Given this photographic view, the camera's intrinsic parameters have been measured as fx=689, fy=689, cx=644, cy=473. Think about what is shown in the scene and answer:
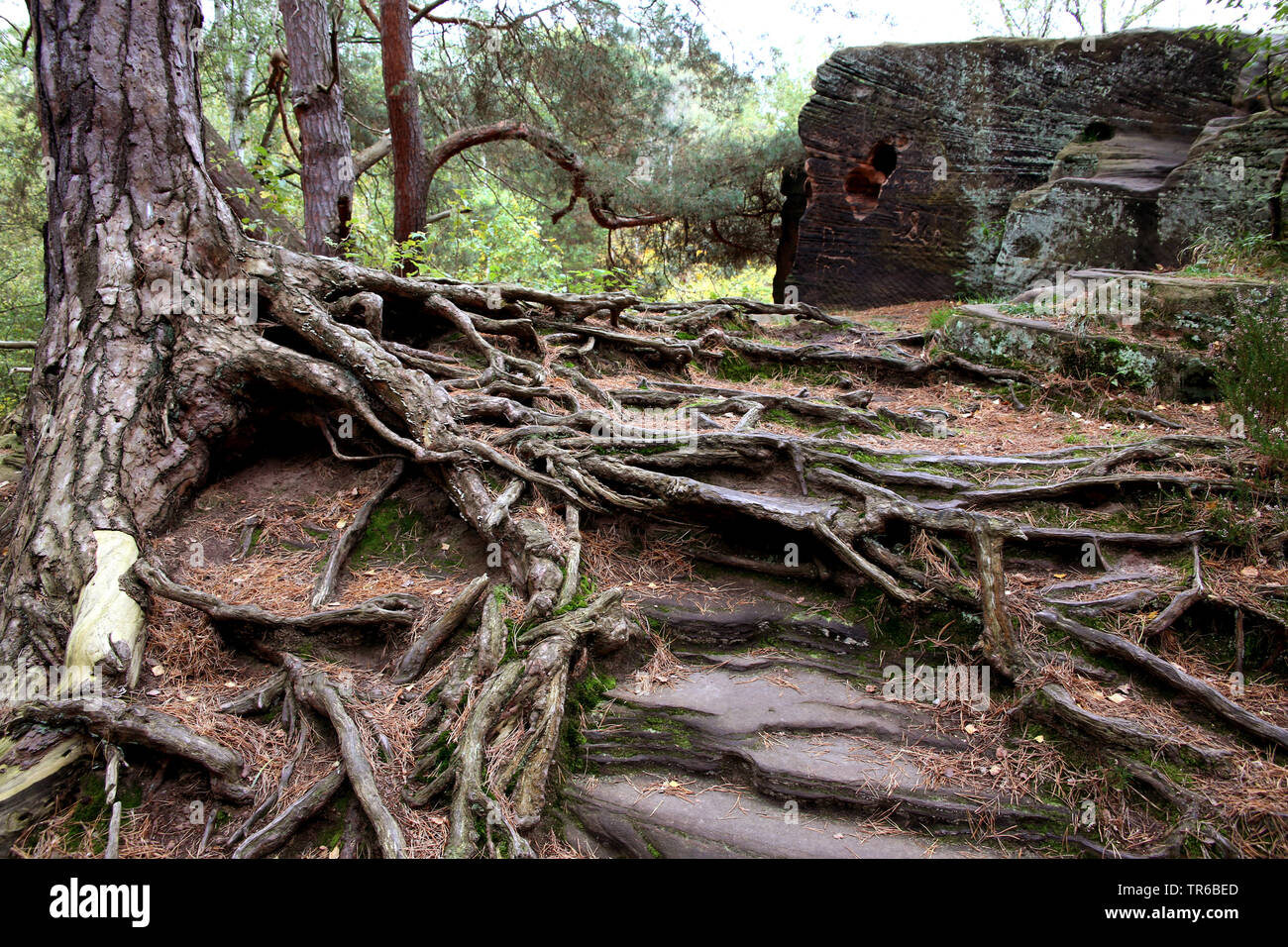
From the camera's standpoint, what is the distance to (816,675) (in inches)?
141

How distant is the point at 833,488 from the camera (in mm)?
4336

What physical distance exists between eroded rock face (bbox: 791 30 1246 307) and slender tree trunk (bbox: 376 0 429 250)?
18.6 ft

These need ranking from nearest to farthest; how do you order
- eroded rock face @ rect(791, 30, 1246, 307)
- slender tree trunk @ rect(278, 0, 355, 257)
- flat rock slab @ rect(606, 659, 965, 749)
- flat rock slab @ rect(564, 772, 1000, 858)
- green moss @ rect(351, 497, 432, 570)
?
1. flat rock slab @ rect(564, 772, 1000, 858)
2. flat rock slab @ rect(606, 659, 965, 749)
3. green moss @ rect(351, 497, 432, 570)
4. slender tree trunk @ rect(278, 0, 355, 257)
5. eroded rock face @ rect(791, 30, 1246, 307)

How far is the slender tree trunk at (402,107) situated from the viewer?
A: 29.6 ft

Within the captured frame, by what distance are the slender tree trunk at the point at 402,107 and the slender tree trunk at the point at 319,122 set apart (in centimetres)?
67

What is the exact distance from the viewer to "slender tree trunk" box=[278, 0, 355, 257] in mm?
8328

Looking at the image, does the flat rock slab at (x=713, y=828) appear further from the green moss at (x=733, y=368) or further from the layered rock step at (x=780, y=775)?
the green moss at (x=733, y=368)

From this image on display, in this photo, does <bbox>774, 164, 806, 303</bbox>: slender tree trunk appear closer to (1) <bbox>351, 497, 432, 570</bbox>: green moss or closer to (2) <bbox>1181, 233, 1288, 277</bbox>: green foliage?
(2) <bbox>1181, 233, 1288, 277</bbox>: green foliage

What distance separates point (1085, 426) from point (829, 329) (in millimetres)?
3502

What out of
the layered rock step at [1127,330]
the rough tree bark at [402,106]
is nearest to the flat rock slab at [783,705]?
the layered rock step at [1127,330]

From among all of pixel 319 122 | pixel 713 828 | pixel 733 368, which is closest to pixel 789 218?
pixel 733 368

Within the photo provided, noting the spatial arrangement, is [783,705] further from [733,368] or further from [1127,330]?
[1127,330]

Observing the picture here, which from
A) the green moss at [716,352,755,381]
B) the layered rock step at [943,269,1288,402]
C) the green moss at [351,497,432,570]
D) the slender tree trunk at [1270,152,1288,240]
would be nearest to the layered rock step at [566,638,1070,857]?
the green moss at [351,497,432,570]

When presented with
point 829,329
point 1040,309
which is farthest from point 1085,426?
point 829,329
